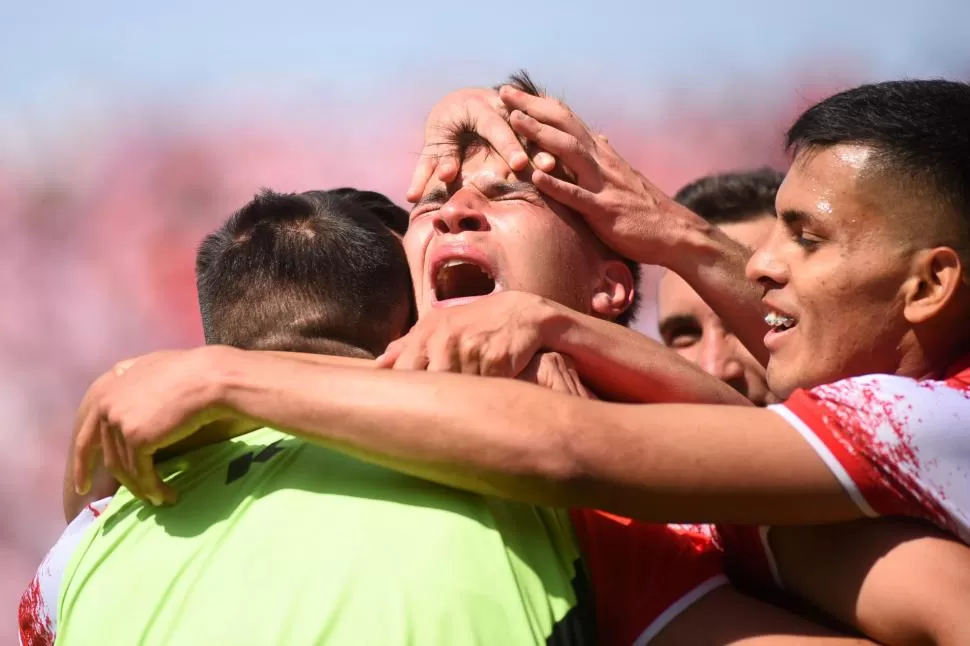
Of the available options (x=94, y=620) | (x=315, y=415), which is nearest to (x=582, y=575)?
(x=315, y=415)

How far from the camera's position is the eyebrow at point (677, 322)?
150 inches

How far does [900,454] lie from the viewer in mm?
1787

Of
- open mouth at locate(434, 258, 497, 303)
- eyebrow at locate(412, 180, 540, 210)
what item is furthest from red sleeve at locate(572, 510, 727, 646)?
eyebrow at locate(412, 180, 540, 210)

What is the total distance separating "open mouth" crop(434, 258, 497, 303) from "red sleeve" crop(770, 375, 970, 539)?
1060 mm

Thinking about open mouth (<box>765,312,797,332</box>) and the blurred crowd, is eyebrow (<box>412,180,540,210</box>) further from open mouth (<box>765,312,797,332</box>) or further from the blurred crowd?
the blurred crowd

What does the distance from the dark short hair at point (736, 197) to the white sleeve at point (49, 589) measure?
2.38m

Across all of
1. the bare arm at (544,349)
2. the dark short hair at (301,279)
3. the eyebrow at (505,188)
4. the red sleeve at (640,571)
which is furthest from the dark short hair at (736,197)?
the red sleeve at (640,571)

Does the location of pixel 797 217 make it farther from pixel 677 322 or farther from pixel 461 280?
pixel 677 322

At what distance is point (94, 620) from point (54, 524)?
4.81 meters

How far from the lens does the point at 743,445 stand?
180 centimetres

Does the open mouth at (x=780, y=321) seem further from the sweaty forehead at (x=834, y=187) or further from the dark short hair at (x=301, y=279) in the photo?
the dark short hair at (x=301, y=279)

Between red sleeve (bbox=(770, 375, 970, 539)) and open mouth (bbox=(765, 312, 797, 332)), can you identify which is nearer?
red sleeve (bbox=(770, 375, 970, 539))

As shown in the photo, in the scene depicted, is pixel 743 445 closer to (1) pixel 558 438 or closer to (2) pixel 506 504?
(1) pixel 558 438

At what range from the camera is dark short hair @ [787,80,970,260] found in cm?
207
